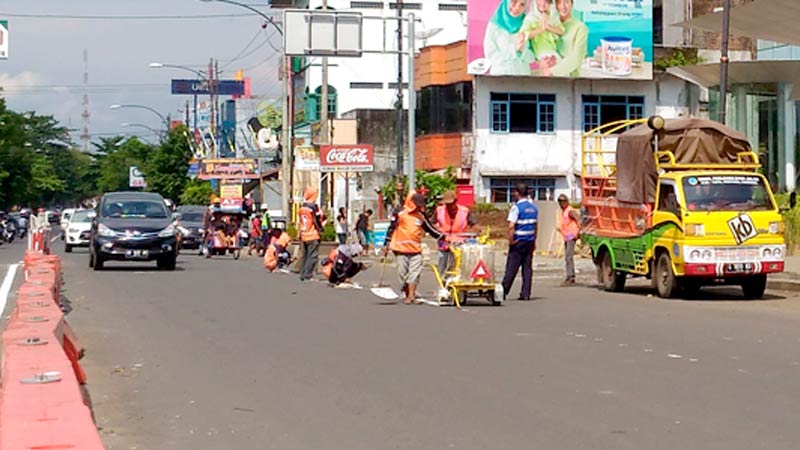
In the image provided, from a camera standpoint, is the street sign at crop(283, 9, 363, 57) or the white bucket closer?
the street sign at crop(283, 9, 363, 57)

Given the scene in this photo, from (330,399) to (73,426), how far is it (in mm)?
4089

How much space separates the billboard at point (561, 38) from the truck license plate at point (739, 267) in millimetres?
31196

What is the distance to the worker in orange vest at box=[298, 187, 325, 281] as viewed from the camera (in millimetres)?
25594

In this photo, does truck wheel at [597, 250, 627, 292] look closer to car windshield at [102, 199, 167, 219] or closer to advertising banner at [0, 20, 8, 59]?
car windshield at [102, 199, 167, 219]

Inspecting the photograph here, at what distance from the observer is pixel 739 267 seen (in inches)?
778

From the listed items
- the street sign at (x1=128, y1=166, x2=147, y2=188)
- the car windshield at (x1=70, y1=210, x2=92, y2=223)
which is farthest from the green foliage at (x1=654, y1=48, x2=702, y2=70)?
the street sign at (x1=128, y1=166, x2=147, y2=188)

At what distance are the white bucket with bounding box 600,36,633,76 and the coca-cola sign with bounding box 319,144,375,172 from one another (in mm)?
14744

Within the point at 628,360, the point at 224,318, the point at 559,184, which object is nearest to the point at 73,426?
the point at 628,360

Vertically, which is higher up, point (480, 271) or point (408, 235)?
point (408, 235)

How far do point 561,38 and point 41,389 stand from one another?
46.0 metres

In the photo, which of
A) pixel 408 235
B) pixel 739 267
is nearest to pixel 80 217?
pixel 408 235

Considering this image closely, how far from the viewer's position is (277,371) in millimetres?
11773

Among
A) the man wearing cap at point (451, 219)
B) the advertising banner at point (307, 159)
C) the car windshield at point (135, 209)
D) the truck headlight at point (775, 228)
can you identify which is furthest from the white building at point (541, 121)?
the truck headlight at point (775, 228)

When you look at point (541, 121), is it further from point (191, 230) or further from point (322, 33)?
point (322, 33)
